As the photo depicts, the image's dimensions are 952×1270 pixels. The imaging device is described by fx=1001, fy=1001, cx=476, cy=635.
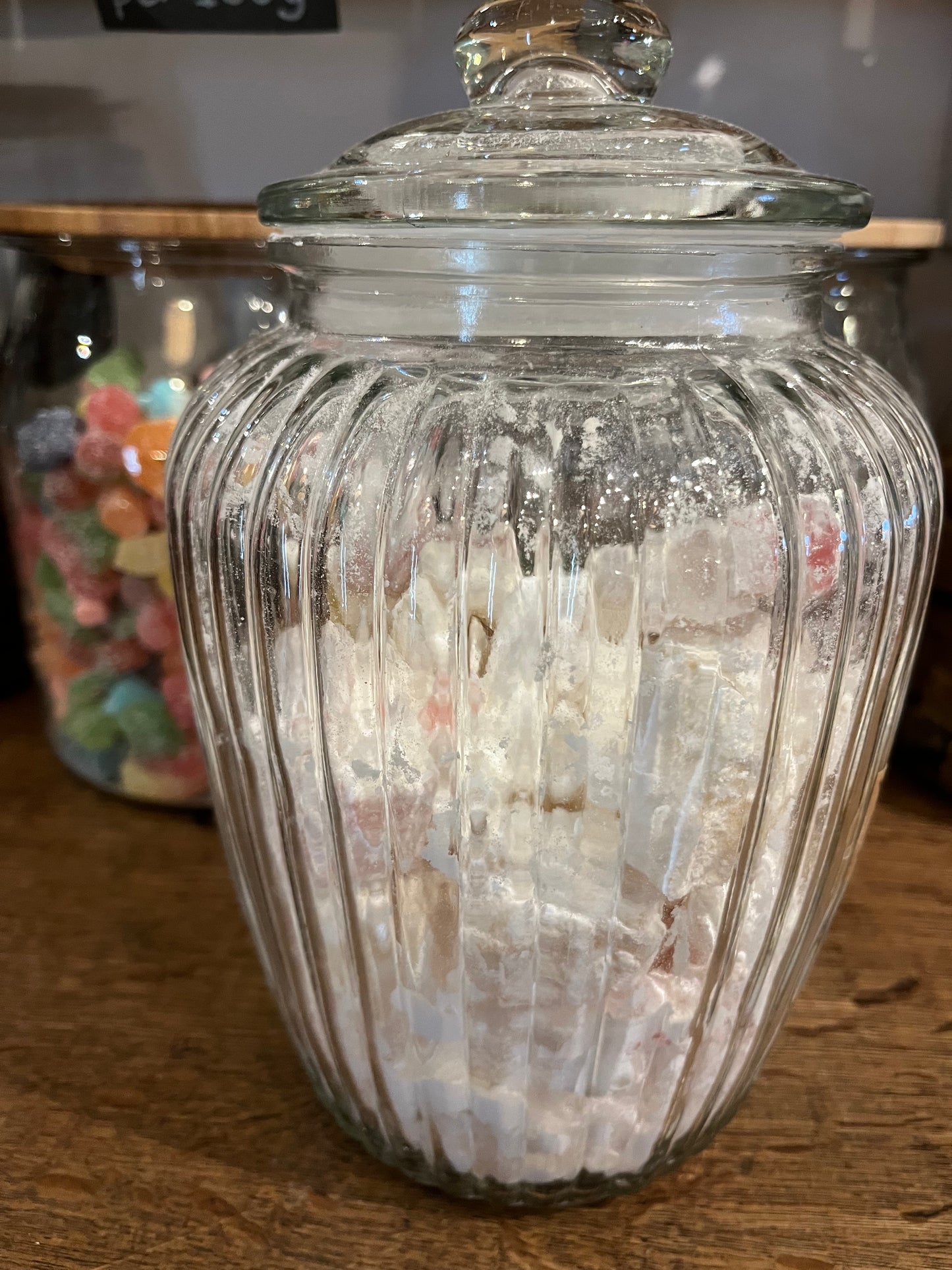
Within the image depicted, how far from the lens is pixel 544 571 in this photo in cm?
25

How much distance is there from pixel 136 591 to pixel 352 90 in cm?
38

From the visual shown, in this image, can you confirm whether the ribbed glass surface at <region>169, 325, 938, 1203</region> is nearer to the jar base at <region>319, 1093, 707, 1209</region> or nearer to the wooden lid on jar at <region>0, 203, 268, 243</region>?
the jar base at <region>319, 1093, 707, 1209</region>

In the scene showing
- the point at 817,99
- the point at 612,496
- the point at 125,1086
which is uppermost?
the point at 817,99

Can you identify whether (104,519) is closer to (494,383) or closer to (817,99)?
(494,383)

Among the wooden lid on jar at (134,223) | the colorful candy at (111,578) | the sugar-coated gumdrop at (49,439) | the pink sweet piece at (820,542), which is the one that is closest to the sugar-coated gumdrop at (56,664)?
the colorful candy at (111,578)

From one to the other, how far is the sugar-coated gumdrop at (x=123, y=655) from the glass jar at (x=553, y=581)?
24 centimetres

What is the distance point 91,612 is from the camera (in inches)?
21.6

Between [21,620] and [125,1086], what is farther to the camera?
[21,620]

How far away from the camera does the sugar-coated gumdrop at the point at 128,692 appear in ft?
1.83

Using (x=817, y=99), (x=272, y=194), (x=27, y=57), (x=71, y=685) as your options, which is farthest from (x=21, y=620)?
(x=817, y=99)

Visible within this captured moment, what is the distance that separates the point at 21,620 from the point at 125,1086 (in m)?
0.45

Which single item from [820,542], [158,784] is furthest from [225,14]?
[820,542]

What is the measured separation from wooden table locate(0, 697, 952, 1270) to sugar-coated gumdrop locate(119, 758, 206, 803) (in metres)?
0.07

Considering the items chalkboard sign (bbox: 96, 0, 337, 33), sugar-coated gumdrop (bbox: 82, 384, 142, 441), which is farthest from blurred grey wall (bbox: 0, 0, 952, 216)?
sugar-coated gumdrop (bbox: 82, 384, 142, 441)
